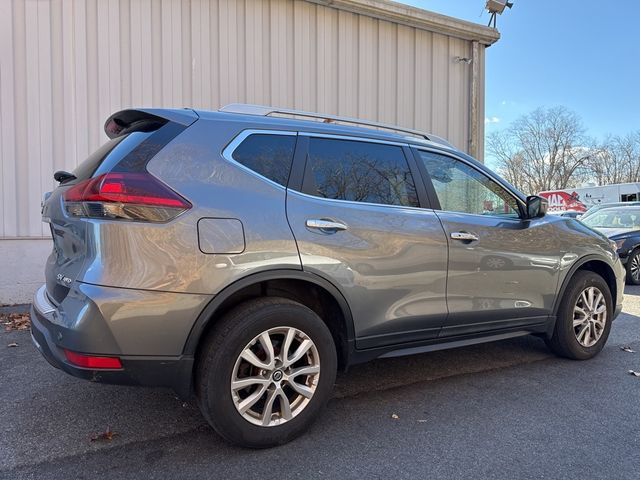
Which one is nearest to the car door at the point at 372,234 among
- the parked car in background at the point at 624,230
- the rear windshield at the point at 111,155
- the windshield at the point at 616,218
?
the rear windshield at the point at 111,155

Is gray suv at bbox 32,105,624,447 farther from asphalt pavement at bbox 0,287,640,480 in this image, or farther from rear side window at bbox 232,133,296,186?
asphalt pavement at bbox 0,287,640,480

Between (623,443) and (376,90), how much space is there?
24.1ft

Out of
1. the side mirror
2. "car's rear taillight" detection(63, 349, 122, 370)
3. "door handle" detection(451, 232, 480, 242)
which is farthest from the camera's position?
the side mirror

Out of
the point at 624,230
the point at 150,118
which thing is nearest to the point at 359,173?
the point at 150,118

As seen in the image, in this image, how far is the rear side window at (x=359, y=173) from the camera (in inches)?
116

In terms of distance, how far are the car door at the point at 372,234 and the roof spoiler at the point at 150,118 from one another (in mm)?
690

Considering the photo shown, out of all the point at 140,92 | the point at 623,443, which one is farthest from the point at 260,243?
the point at 140,92

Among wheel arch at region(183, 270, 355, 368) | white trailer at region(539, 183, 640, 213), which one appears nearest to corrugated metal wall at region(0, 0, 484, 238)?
wheel arch at region(183, 270, 355, 368)

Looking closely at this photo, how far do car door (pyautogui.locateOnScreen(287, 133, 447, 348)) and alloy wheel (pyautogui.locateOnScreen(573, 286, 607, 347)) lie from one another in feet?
5.62

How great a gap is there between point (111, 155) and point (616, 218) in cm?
1116

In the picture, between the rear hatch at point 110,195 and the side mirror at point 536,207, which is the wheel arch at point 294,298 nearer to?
the rear hatch at point 110,195

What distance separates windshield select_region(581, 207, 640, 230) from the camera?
10.1 metres

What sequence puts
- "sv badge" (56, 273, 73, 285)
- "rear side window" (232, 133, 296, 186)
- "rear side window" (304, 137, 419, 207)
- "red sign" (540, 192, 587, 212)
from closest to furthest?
1. "sv badge" (56, 273, 73, 285)
2. "rear side window" (232, 133, 296, 186)
3. "rear side window" (304, 137, 419, 207)
4. "red sign" (540, 192, 587, 212)

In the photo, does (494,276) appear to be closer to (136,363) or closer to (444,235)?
(444,235)
